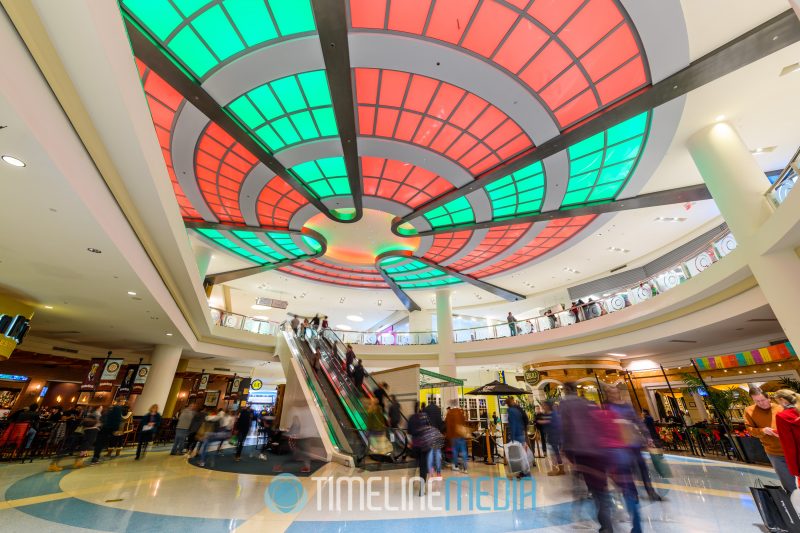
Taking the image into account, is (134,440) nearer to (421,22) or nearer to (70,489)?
(70,489)

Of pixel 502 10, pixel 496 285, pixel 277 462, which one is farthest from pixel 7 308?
pixel 496 285

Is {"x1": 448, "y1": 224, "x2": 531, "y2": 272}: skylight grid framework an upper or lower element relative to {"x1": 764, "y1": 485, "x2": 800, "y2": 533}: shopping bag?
upper

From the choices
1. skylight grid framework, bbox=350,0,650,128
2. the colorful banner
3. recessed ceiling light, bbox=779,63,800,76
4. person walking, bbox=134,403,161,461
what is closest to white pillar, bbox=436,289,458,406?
the colorful banner

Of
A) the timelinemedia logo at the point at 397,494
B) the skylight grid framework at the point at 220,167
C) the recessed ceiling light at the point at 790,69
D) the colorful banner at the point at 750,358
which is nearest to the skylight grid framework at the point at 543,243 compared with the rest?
the recessed ceiling light at the point at 790,69

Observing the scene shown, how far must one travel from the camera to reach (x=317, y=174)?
1127 cm

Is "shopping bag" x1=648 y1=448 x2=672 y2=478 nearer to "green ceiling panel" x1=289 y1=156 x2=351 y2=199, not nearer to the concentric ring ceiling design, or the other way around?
the concentric ring ceiling design

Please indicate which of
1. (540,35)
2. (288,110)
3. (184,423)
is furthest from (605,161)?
(184,423)

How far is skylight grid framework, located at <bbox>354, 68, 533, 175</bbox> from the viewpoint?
7.49 metres

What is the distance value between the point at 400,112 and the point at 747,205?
8403 millimetres

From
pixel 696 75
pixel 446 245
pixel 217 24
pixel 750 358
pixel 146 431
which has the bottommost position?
pixel 146 431

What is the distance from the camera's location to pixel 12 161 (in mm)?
3281

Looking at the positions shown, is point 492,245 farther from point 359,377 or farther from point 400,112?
point 359,377

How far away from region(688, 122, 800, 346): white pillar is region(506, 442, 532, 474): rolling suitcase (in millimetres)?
5460

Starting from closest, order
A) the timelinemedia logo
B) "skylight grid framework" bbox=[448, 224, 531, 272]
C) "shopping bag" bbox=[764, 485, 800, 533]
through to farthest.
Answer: "shopping bag" bbox=[764, 485, 800, 533] → the timelinemedia logo → "skylight grid framework" bbox=[448, 224, 531, 272]
